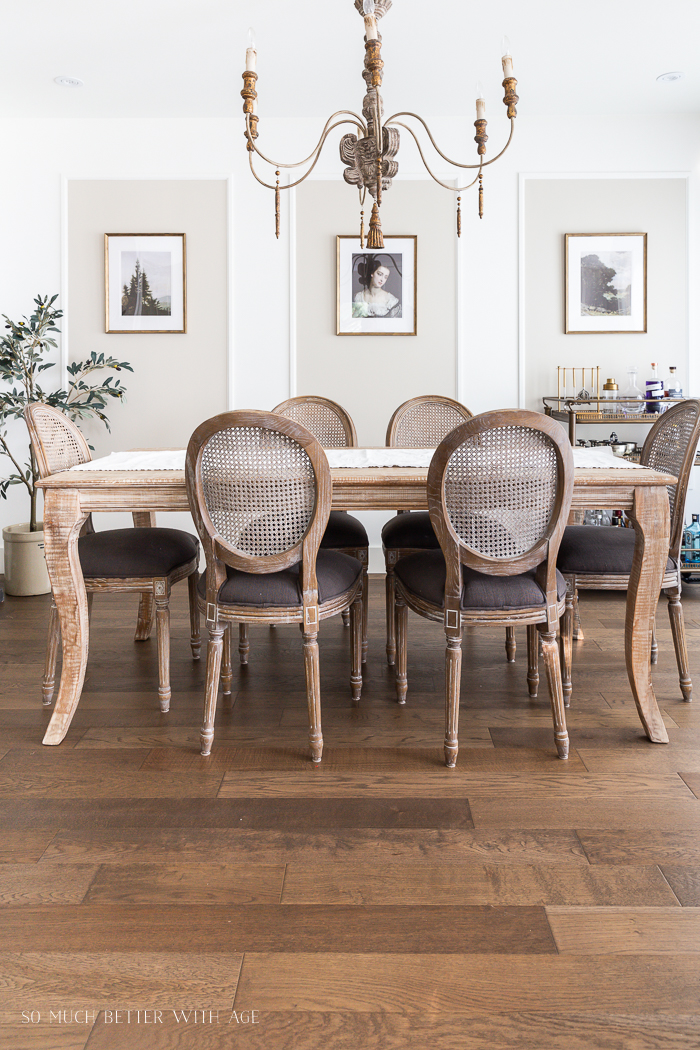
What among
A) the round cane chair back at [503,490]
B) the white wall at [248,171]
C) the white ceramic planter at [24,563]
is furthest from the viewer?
the white wall at [248,171]

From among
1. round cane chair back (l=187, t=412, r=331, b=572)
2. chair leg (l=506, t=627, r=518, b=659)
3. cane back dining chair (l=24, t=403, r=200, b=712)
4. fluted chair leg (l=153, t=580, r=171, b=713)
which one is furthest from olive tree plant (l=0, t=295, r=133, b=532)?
chair leg (l=506, t=627, r=518, b=659)

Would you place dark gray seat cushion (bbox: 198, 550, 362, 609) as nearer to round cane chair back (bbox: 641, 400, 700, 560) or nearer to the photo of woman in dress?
round cane chair back (bbox: 641, 400, 700, 560)

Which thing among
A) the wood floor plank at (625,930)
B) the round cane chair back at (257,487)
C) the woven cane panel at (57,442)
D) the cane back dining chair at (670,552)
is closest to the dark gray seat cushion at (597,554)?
the cane back dining chair at (670,552)

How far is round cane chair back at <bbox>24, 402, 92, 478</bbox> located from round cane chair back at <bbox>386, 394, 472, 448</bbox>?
1.37 m

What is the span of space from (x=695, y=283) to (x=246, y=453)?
3.51 m

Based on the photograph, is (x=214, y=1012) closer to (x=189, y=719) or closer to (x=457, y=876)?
(x=457, y=876)

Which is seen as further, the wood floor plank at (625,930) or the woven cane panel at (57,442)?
the woven cane panel at (57,442)

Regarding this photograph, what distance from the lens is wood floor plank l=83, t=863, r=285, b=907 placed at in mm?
1486

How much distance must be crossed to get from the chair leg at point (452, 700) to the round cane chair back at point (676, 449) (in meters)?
0.95

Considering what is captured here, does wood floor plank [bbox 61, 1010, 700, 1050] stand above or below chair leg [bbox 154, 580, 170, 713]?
below

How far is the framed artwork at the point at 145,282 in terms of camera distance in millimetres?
4281

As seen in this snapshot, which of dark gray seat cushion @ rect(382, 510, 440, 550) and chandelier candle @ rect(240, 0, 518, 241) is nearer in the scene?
chandelier candle @ rect(240, 0, 518, 241)

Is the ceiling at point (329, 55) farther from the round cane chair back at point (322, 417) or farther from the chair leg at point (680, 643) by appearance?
the chair leg at point (680, 643)

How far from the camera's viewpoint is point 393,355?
437 centimetres
